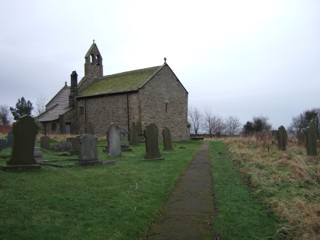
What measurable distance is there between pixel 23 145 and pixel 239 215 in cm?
737

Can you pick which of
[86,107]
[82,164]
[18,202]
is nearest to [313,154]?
[82,164]

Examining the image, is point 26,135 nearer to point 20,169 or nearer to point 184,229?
point 20,169

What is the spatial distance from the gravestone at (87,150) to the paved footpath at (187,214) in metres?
4.26

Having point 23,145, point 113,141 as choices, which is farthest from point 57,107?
point 23,145

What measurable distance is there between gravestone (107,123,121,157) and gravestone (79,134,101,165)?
3178 millimetres

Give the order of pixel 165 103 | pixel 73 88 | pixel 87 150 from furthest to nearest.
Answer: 1. pixel 73 88
2. pixel 165 103
3. pixel 87 150

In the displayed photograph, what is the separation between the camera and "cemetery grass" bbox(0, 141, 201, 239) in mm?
5348

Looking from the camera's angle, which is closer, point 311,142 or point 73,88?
point 311,142

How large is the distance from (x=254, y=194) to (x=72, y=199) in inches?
154

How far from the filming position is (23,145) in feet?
36.7

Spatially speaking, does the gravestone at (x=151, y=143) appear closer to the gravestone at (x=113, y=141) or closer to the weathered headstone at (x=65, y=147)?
the gravestone at (x=113, y=141)

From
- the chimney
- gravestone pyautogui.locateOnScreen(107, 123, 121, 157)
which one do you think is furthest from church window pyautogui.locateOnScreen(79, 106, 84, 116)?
gravestone pyautogui.locateOnScreen(107, 123, 121, 157)

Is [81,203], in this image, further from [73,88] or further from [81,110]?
[73,88]

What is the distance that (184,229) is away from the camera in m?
5.66
